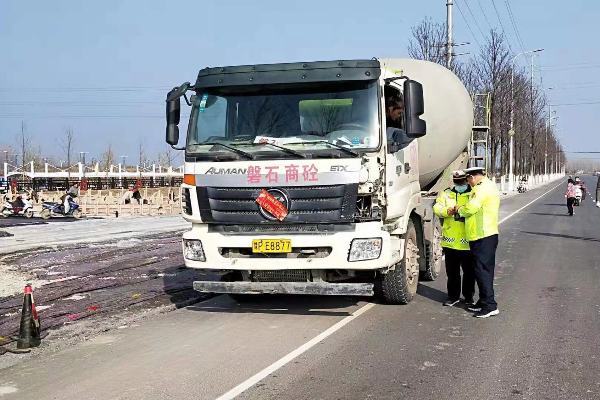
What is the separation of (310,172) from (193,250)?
1.67 meters

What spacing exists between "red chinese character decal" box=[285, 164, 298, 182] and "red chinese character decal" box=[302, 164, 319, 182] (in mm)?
84

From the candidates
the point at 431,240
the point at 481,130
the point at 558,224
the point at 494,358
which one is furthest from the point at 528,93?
the point at 494,358

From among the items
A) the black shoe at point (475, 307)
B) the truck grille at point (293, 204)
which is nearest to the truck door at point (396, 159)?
the truck grille at point (293, 204)

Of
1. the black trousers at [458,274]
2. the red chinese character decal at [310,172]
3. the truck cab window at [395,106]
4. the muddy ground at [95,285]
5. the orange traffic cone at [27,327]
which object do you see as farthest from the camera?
the black trousers at [458,274]

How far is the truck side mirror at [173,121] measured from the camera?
763 cm

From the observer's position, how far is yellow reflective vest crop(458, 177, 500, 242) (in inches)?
299

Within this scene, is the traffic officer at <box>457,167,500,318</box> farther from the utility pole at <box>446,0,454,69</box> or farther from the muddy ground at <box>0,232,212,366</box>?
the utility pole at <box>446,0,454,69</box>

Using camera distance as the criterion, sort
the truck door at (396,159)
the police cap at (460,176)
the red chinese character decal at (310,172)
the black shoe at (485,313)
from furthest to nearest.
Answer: the police cap at (460,176) → the black shoe at (485,313) → the truck door at (396,159) → the red chinese character decal at (310,172)

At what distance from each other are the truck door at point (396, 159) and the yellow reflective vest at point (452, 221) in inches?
17.3

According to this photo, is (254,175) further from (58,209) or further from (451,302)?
(58,209)

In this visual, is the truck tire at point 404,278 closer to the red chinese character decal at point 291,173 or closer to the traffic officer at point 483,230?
the traffic officer at point 483,230

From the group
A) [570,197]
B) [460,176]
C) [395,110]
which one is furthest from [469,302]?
[570,197]

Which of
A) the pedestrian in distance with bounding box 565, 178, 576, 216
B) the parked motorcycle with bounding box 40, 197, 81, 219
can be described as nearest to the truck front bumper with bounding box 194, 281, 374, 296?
the parked motorcycle with bounding box 40, 197, 81, 219

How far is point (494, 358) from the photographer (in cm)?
580
